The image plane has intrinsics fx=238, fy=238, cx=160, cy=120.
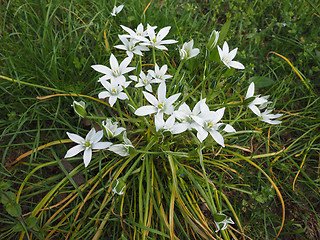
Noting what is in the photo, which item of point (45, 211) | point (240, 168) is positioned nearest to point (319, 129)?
point (240, 168)

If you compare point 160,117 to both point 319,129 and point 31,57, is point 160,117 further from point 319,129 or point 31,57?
point 319,129

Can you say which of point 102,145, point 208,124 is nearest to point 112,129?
point 102,145

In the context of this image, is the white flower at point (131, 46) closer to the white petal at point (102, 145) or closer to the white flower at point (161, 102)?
the white flower at point (161, 102)

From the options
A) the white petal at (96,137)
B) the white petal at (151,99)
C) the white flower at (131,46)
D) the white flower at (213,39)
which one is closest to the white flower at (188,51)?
the white flower at (213,39)

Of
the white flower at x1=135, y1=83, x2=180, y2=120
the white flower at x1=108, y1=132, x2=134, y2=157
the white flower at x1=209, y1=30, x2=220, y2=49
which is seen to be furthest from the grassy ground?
the white flower at x1=135, y1=83, x2=180, y2=120

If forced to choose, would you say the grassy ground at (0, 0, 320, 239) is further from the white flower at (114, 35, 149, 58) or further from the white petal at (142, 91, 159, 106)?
the white petal at (142, 91, 159, 106)
